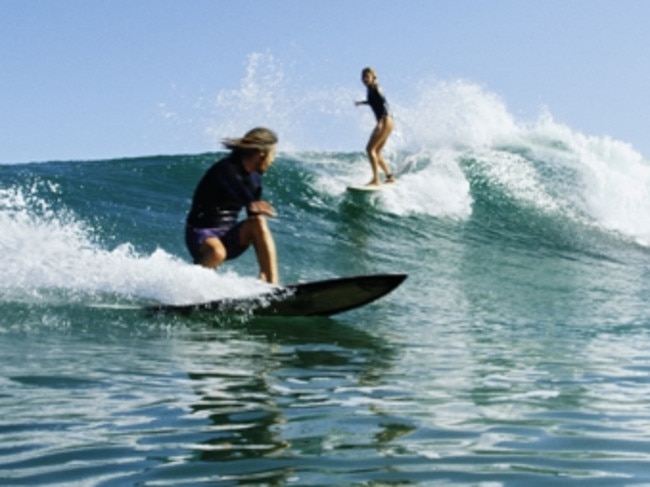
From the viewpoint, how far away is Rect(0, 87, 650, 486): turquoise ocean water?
319 centimetres

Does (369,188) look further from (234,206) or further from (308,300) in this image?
(308,300)

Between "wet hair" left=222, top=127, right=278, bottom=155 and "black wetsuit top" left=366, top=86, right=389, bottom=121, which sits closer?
"wet hair" left=222, top=127, right=278, bottom=155

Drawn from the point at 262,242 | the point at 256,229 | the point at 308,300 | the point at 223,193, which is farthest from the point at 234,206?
the point at 308,300

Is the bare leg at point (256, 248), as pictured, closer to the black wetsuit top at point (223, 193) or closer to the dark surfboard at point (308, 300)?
the black wetsuit top at point (223, 193)

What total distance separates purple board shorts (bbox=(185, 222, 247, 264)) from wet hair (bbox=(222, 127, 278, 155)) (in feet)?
1.92

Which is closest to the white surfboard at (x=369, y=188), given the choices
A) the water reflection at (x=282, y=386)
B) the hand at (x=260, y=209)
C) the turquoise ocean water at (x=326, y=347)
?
the turquoise ocean water at (x=326, y=347)

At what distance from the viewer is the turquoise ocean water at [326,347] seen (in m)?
3.19

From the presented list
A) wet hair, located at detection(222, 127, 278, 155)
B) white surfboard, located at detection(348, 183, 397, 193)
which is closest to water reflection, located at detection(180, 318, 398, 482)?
wet hair, located at detection(222, 127, 278, 155)

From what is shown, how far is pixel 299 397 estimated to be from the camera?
434cm

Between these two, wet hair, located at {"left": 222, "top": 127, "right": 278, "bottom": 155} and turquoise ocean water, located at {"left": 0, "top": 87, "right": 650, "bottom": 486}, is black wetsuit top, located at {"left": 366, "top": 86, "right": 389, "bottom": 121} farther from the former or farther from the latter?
wet hair, located at {"left": 222, "top": 127, "right": 278, "bottom": 155}

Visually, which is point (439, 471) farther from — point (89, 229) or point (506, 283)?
point (89, 229)

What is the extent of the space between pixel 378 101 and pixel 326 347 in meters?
8.93

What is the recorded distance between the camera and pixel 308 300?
750 cm

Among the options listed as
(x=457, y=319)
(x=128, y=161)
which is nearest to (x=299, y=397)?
(x=457, y=319)
